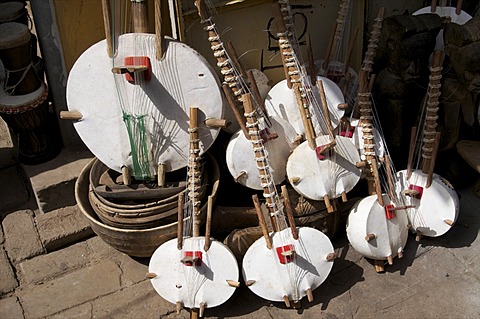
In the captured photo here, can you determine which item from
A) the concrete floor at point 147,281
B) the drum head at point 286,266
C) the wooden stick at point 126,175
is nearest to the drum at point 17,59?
the concrete floor at point 147,281

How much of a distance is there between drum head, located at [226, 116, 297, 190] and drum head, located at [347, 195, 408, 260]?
487 mm

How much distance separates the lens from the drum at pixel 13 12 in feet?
12.5

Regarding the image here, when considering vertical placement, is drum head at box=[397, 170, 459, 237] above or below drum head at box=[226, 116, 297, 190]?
below

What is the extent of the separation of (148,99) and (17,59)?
1028 millimetres

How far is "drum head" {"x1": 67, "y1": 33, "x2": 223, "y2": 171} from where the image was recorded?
10.2 ft

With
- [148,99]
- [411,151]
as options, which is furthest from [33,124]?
[411,151]

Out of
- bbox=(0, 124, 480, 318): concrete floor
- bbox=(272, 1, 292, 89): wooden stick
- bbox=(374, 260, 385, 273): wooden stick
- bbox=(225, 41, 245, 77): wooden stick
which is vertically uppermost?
bbox=(272, 1, 292, 89): wooden stick

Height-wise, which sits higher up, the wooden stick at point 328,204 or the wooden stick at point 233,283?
the wooden stick at point 328,204

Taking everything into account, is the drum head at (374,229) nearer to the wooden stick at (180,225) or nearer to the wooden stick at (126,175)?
the wooden stick at (180,225)

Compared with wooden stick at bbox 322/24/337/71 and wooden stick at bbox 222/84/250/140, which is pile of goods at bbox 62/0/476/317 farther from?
wooden stick at bbox 322/24/337/71

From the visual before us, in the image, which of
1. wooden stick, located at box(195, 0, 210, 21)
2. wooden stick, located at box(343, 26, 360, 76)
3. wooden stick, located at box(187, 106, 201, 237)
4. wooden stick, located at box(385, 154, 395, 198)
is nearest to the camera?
wooden stick, located at box(187, 106, 201, 237)

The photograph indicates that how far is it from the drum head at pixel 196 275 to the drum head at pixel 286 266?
0.37 ft

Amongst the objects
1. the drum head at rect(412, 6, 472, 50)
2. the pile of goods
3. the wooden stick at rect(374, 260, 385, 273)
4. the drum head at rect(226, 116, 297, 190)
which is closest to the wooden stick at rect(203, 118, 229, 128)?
the pile of goods

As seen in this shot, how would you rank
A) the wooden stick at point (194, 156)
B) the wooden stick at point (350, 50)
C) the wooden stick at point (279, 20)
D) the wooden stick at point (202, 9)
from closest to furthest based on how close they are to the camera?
the wooden stick at point (194, 156) → the wooden stick at point (202, 9) → the wooden stick at point (279, 20) → the wooden stick at point (350, 50)
